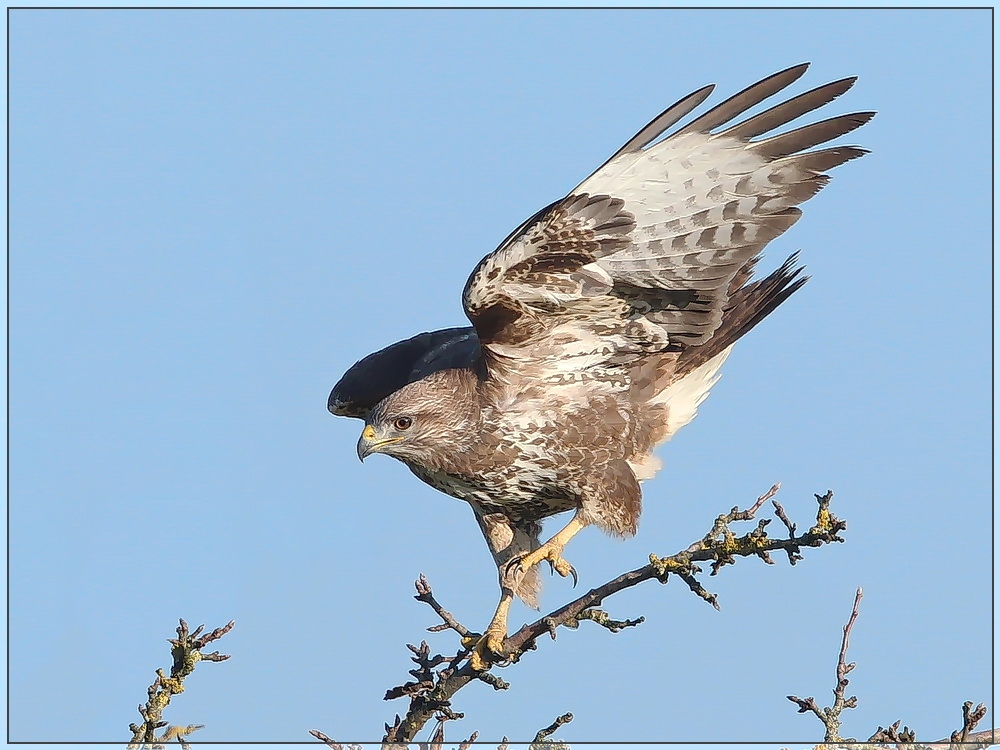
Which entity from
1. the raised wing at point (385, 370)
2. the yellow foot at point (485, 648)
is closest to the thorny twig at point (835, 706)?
the yellow foot at point (485, 648)

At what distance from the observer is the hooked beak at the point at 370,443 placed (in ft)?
23.8

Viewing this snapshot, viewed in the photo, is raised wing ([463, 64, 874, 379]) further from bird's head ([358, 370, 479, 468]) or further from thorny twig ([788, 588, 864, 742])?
thorny twig ([788, 588, 864, 742])

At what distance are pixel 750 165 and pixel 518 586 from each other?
2.90m

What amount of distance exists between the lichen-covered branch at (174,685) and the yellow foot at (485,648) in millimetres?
1704

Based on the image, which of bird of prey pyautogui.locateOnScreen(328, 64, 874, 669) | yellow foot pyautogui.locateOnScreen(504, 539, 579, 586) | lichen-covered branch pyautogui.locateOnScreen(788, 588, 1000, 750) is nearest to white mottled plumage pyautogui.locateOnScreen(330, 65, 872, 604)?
bird of prey pyautogui.locateOnScreen(328, 64, 874, 669)

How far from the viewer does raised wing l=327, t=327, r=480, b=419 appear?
8398mm

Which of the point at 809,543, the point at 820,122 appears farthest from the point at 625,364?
the point at 809,543

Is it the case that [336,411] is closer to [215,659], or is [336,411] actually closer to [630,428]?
[630,428]

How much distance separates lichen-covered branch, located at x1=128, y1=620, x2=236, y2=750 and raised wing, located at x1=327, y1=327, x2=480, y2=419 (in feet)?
11.2

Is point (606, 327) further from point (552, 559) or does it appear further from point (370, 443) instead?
point (370, 443)

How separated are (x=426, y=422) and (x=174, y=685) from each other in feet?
8.47

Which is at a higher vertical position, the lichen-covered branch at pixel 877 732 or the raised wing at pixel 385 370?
the raised wing at pixel 385 370

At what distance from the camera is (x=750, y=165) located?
6.40 m

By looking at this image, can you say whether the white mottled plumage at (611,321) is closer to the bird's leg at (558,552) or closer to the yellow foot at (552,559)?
the bird's leg at (558,552)
